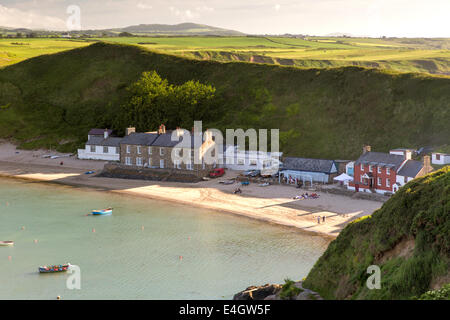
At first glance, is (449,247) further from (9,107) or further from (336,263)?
(9,107)

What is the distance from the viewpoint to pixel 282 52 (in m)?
144

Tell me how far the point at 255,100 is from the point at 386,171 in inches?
1843

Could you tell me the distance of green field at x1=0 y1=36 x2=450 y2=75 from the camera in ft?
407

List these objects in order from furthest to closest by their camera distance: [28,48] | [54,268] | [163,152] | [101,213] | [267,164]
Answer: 1. [28,48]
2. [163,152]
3. [267,164]
4. [101,213]
5. [54,268]

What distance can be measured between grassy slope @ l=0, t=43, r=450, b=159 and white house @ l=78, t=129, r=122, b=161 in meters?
7.45

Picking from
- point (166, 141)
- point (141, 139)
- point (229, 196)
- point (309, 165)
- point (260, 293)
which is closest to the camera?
point (260, 293)

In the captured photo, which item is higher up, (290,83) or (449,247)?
(290,83)

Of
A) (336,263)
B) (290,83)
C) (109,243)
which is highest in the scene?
(290,83)

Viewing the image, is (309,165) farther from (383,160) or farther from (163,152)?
(163,152)

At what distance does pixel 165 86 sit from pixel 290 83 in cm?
2539

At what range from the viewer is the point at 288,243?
45.4 m

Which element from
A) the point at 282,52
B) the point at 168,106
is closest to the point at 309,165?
the point at 168,106
